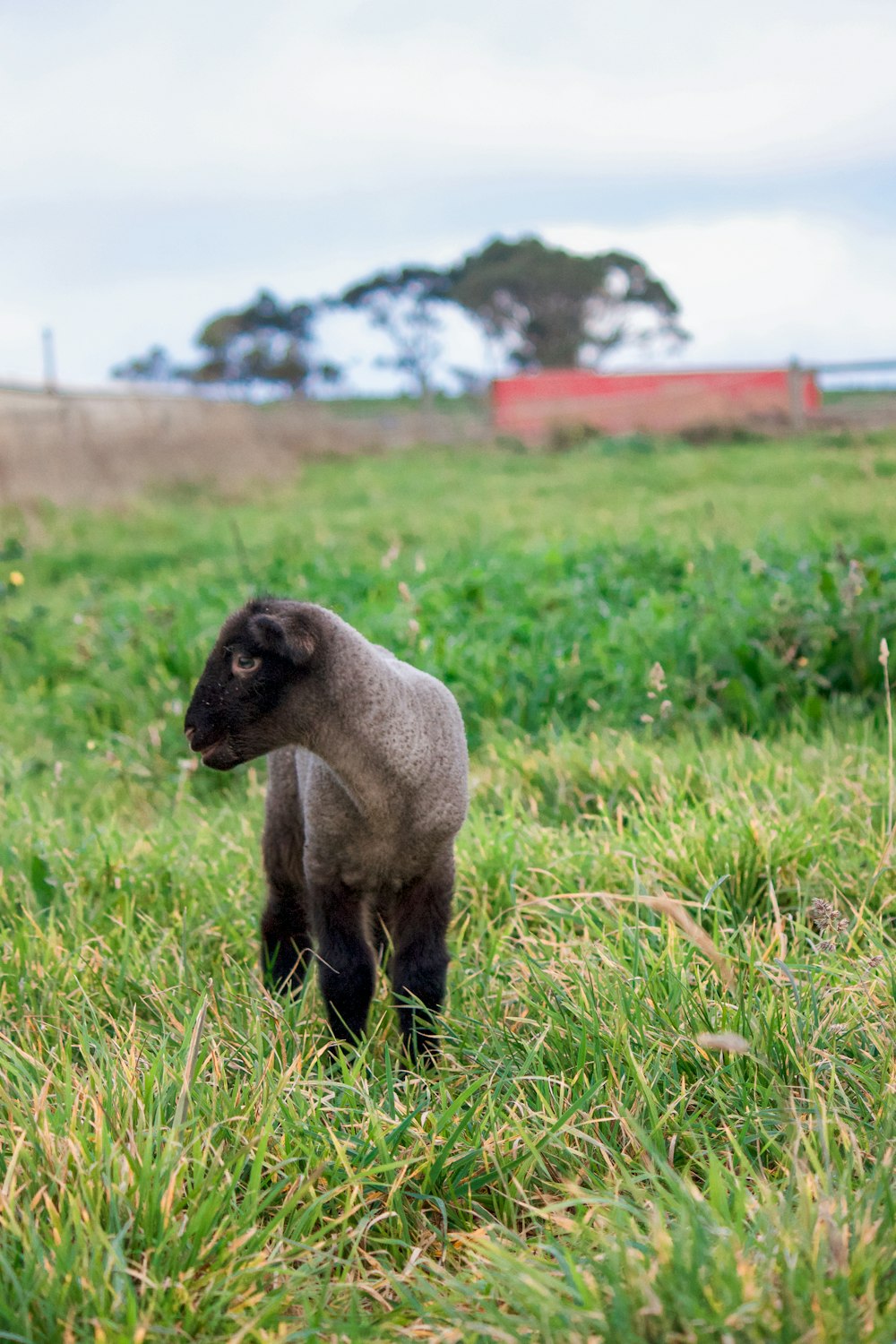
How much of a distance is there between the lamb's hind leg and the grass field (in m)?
0.12

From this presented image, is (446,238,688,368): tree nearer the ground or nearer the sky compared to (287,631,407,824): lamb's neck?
nearer the sky

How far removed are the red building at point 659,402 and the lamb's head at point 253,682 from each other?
1778 centimetres

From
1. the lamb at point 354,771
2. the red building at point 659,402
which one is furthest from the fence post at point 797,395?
the lamb at point 354,771

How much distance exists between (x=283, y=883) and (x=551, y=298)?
44.3 metres

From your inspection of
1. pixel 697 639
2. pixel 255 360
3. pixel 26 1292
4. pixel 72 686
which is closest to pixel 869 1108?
pixel 26 1292

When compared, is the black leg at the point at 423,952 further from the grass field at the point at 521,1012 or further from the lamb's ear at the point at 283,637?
the lamb's ear at the point at 283,637

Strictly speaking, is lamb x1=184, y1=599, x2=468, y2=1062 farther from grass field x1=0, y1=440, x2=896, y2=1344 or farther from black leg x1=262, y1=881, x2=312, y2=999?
black leg x1=262, y1=881, x2=312, y2=999

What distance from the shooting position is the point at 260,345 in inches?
1986

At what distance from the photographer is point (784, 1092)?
7.73ft

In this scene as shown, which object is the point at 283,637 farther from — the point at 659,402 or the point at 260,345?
the point at 260,345

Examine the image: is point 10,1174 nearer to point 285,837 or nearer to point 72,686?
point 285,837

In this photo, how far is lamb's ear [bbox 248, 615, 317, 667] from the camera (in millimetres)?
2596

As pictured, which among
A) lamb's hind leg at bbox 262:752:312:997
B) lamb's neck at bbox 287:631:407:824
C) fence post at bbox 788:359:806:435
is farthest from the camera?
fence post at bbox 788:359:806:435

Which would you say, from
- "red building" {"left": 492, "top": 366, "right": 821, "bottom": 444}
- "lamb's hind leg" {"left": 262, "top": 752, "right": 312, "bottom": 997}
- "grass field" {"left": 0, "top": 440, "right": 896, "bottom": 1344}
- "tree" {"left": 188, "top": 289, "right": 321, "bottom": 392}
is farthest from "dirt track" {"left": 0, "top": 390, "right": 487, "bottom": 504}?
"tree" {"left": 188, "top": 289, "right": 321, "bottom": 392}
